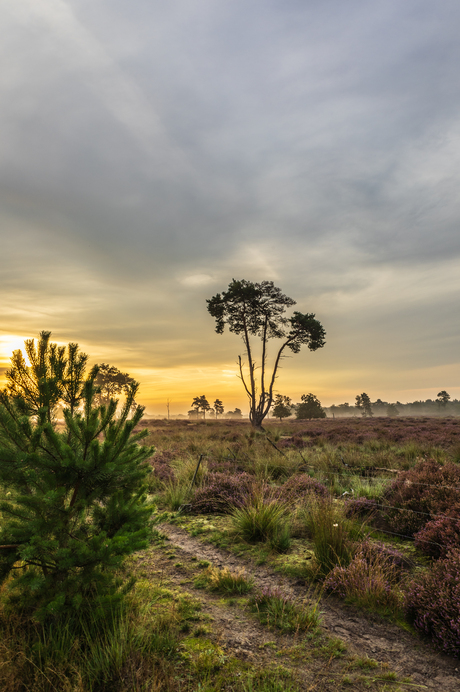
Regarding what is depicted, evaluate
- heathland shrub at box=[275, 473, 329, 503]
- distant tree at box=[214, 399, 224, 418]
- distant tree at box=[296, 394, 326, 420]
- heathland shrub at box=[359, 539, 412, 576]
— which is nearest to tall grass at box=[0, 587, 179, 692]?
heathland shrub at box=[359, 539, 412, 576]

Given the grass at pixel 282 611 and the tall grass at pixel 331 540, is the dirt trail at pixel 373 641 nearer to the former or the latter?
the grass at pixel 282 611

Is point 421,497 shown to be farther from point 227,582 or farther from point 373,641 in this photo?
point 227,582

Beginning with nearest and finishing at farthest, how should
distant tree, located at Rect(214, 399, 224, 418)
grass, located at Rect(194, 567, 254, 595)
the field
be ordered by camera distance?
1. the field
2. grass, located at Rect(194, 567, 254, 595)
3. distant tree, located at Rect(214, 399, 224, 418)

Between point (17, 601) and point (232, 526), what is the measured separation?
12.5ft

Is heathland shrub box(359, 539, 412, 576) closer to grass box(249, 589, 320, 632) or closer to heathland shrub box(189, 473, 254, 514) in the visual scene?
grass box(249, 589, 320, 632)

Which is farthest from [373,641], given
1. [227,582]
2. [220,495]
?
[220,495]

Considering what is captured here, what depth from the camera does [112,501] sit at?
3.04 m

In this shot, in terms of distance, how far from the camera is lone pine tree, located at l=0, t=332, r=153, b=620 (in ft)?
8.60

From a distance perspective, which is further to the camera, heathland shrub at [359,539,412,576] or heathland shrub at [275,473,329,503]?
heathland shrub at [275,473,329,503]

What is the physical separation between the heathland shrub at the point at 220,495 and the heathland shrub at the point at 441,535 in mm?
3325

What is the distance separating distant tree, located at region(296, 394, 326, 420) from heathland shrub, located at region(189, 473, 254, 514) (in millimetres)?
53593

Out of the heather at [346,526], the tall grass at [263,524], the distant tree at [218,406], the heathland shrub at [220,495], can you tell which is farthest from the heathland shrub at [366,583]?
the distant tree at [218,406]

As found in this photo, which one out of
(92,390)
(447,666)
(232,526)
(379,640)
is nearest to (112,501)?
(92,390)

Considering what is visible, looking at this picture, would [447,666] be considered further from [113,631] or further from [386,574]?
[113,631]
